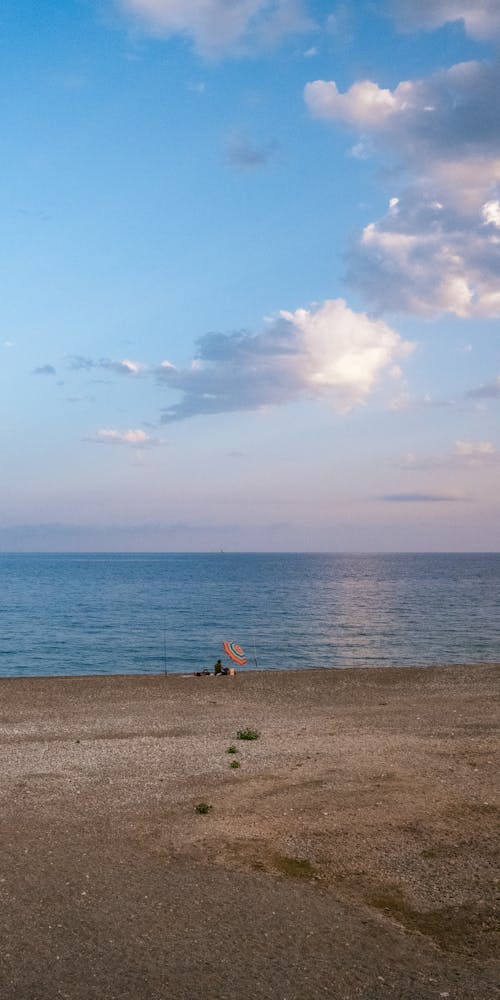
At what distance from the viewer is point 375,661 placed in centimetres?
4459

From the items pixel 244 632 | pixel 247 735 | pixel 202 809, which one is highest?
pixel 202 809

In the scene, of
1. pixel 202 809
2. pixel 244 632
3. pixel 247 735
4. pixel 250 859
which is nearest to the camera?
pixel 250 859

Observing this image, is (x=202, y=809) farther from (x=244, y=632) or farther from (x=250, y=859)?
(x=244, y=632)

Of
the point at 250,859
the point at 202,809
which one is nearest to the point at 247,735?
the point at 202,809

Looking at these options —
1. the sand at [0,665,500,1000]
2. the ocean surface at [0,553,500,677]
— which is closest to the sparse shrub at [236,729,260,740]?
the sand at [0,665,500,1000]

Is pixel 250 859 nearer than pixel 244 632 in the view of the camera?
Yes

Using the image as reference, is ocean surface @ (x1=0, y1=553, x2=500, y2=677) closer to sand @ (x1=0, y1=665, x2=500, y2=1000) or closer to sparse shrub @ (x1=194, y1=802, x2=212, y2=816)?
sand @ (x1=0, y1=665, x2=500, y2=1000)

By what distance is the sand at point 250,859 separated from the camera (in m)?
8.27

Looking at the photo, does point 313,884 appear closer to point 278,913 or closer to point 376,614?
point 278,913

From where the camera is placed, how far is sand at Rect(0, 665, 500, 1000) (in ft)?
27.1

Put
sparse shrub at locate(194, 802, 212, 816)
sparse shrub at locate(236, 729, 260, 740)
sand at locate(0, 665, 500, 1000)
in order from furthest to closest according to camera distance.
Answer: sparse shrub at locate(236, 729, 260, 740)
sparse shrub at locate(194, 802, 212, 816)
sand at locate(0, 665, 500, 1000)

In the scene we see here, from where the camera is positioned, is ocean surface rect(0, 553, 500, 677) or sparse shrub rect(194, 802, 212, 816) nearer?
sparse shrub rect(194, 802, 212, 816)

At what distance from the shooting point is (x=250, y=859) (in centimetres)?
1140

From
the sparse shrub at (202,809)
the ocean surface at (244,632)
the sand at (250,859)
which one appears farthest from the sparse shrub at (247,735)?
the ocean surface at (244,632)
